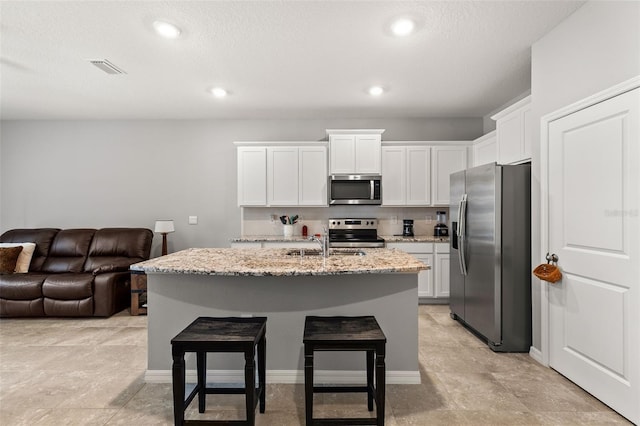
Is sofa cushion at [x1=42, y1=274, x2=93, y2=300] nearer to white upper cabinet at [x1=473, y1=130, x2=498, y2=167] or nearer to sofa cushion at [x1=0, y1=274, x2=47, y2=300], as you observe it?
sofa cushion at [x1=0, y1=274, x2=47, y2=300]

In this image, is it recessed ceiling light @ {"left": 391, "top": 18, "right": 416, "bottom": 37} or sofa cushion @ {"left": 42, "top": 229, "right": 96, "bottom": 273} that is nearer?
recessed ceiling light @ {"left": 391, "top": 18, "right": 416, "bottom": 37}

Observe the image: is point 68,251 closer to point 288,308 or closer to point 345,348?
point 288,308

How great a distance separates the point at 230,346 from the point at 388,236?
144 inches

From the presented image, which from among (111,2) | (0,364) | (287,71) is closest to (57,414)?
(0,364)

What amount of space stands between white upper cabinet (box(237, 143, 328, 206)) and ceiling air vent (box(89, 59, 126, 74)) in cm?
177

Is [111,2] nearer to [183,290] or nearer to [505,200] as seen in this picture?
[183,290]

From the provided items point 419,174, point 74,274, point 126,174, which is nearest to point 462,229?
point 419,174

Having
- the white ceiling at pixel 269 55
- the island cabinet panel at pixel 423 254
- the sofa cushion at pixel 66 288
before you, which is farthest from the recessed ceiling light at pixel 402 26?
the sofa cushion at pixel 66 288

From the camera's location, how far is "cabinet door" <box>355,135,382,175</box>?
4812 mm

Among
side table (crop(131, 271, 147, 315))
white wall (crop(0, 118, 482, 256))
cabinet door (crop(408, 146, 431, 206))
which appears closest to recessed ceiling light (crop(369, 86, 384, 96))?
cabinet door (crop(408, 146, 431, 206))

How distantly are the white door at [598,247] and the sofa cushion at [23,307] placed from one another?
16.5ft

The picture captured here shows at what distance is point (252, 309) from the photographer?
247 cm

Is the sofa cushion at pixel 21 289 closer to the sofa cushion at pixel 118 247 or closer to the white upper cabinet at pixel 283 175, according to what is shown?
the sofa cushion at pixel 118 247

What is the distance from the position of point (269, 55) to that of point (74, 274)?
11.0 ft
